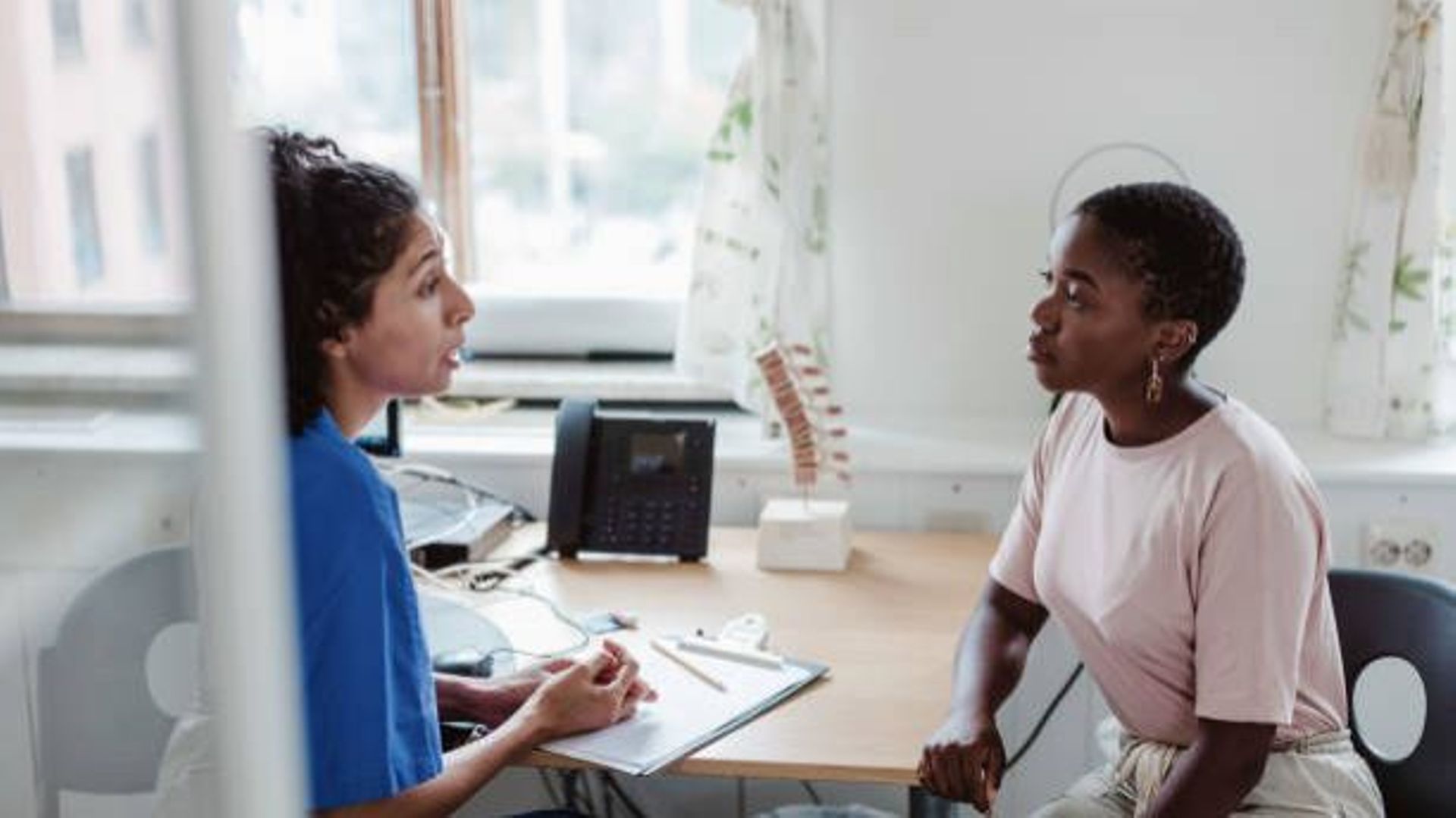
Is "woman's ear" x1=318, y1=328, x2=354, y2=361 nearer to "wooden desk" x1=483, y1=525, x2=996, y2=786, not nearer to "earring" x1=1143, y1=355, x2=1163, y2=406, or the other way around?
"wooden desk" x1=483, y1=525, x2=996, y2=786

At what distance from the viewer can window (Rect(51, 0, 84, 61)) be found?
0.55 metres

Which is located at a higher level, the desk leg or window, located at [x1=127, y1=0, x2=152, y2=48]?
window, located at [x1=127, y1=0, x2=152, y2=48]

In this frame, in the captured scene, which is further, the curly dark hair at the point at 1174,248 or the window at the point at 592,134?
the window at the point at 592,134

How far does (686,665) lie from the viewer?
5.91ft

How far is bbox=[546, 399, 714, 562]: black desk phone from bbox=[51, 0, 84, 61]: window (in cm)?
166

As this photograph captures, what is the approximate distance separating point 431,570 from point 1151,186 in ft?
3.56

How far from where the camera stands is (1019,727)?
7.85ft

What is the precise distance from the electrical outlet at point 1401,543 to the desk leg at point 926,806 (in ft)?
3.17

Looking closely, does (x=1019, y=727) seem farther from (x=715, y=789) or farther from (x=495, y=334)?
(x=495, y=334)

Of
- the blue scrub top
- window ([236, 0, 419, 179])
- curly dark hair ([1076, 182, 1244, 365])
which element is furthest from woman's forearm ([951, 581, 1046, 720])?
window ([236, 0, 419, 179])

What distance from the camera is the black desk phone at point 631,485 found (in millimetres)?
2213

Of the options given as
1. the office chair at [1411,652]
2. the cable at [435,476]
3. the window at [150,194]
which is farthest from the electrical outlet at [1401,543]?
the window at [150,194]

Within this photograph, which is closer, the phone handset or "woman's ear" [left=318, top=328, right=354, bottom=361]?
"woman's ear" [left=318, top=328, right=354, bottom=361]

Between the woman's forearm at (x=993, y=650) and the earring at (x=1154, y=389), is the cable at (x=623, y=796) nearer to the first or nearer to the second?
the woman's forearm at (x=993, y=650)
